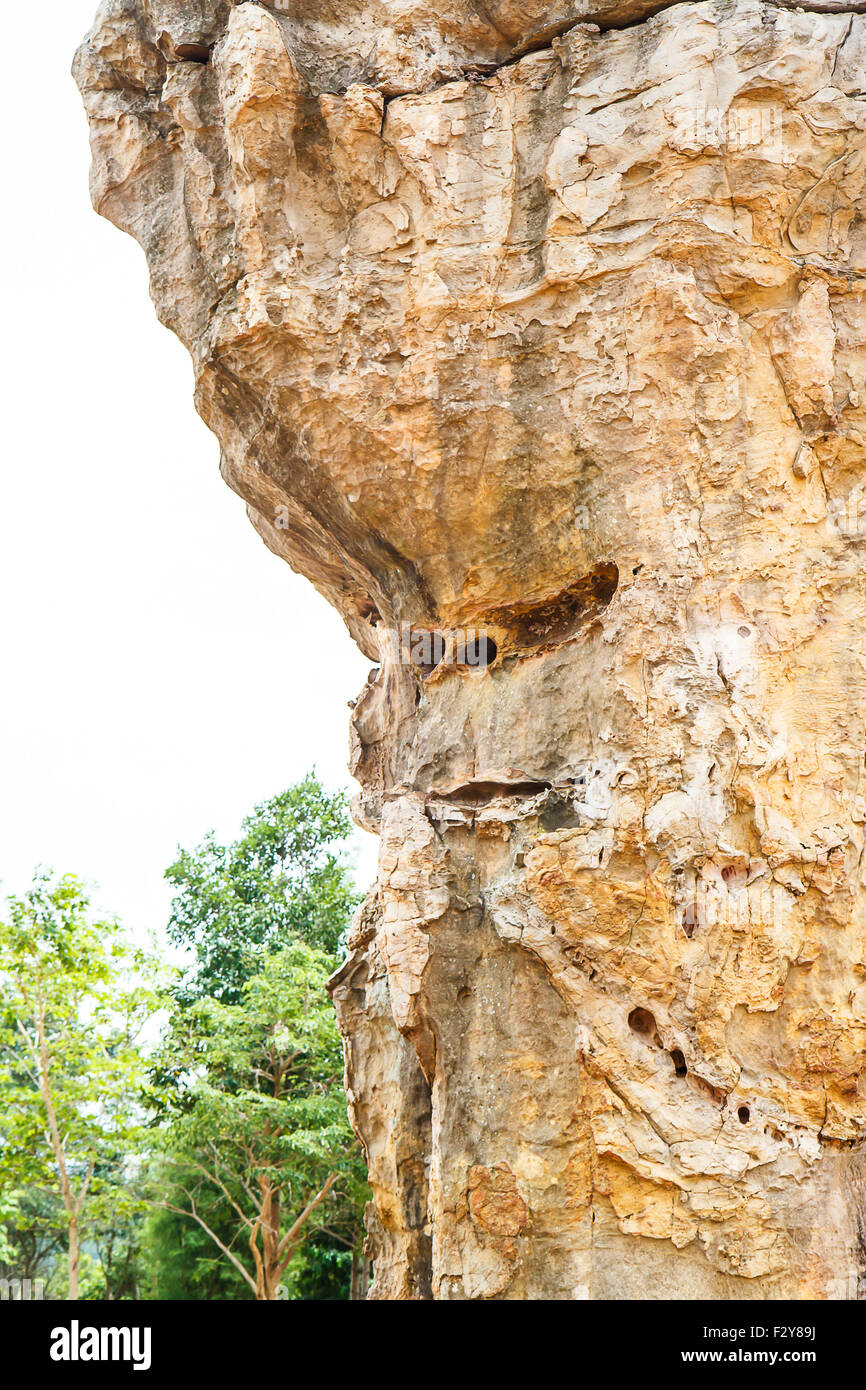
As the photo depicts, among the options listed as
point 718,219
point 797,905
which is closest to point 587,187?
point 718,219

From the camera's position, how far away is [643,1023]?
6.19 metres

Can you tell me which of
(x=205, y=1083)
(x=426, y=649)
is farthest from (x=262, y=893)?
(x=426, y=649)

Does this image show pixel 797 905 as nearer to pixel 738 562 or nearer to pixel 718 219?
pixel 738 562

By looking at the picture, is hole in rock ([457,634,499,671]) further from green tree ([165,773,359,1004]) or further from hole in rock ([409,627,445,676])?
green tree ([165,773,359,1004])

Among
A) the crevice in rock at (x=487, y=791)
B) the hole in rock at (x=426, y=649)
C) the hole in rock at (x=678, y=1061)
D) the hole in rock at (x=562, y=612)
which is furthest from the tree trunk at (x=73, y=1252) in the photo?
the hole in rock at (x=678, y=1061)

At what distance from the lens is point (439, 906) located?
6.66m

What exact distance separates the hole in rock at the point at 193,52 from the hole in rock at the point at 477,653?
3.81 m

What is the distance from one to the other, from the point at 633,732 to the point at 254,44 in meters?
4.29

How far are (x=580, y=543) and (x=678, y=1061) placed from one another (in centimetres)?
271

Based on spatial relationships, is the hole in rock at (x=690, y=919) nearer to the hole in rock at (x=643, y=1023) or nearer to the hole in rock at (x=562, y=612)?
the hole in rock at (x=643, y=1023)

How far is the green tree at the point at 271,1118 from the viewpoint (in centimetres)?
1537

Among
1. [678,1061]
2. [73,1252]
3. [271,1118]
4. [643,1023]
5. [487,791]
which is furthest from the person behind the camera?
[73,1252]

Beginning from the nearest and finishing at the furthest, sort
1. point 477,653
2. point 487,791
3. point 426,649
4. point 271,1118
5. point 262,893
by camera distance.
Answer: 1. point 487,791
2. point 477,653
3. point 426,649
4. point 271,1118
5. point 262,893

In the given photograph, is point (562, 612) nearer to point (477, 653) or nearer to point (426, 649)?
point (477, 653)
